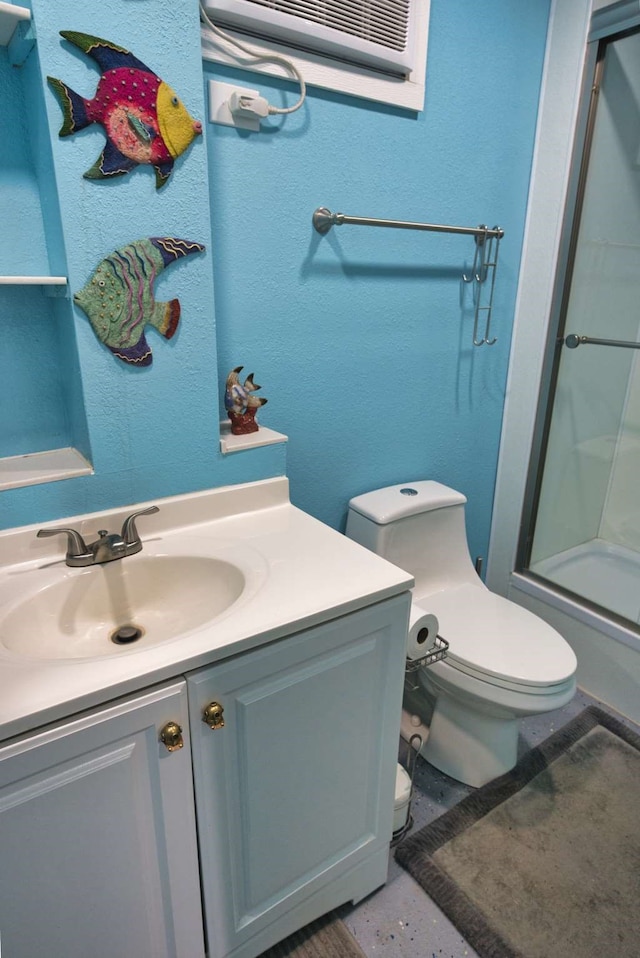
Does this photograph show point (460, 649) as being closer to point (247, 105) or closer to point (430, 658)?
point (430, 658)

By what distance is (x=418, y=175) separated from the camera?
153cm

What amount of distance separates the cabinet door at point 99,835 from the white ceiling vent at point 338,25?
1.27 meters

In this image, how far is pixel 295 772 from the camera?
3.41ft

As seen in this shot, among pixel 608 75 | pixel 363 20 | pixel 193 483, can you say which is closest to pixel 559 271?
pixel 608 75

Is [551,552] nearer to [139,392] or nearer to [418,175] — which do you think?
[418,175]

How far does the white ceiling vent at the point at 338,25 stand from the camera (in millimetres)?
1141

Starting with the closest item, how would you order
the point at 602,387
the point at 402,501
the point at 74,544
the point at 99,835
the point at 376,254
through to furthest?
→ the point at 99,835, the point at 74,544, the point at 376,254, the point at 402,501, the point at 602,387

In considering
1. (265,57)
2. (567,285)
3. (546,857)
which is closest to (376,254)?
(265,57)

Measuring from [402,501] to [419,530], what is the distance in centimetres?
11

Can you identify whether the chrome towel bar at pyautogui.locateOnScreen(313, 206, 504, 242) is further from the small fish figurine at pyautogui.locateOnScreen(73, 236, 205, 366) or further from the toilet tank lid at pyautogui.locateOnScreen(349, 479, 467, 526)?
the toilet tank lid at pyautogui.locateOnScreen(349, 479, 467, 526)

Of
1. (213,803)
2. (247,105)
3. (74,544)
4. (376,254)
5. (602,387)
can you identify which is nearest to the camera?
(213,803)

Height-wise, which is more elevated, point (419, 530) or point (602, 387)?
point (602, 387)

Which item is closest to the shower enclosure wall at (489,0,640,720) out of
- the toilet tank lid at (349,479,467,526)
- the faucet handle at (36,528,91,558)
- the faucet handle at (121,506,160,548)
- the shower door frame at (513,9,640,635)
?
the shower door frame at (513,9,640,635)

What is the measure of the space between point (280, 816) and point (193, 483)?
0.68 meters
